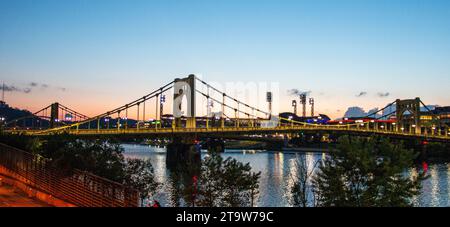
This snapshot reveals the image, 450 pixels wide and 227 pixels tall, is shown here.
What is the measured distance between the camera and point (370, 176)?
73.7 ft

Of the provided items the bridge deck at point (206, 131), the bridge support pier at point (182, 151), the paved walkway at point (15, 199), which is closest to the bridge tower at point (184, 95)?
the bridge support pier at point (182, 151)

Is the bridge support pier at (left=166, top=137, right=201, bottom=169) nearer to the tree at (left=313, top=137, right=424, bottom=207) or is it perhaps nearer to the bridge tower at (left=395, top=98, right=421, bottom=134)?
the tree at (left=313, top=137, right=424, bottom=207)

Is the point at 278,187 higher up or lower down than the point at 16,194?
lower down

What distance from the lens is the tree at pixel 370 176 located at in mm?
21703

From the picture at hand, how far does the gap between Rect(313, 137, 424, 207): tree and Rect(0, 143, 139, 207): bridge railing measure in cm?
1186

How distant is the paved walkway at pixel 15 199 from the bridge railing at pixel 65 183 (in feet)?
1.98

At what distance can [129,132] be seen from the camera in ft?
267

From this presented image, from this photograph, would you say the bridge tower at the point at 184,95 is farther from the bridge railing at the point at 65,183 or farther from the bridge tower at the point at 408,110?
the bridge railing at the point at 65,183

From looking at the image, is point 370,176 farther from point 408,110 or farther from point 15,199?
point 408,110

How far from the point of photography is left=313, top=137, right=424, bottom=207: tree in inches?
854

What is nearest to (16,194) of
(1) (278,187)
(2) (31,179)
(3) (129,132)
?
(2) (31,179)
